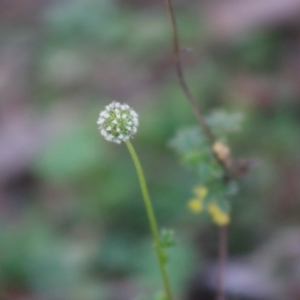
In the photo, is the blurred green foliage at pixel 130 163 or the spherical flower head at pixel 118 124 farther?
the blurred green foliage at pixel 130 163

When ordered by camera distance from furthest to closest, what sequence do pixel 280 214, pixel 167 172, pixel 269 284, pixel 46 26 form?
pixel 46 26 < pixel 167 172 < pixel 280 214 < pixel 269 284

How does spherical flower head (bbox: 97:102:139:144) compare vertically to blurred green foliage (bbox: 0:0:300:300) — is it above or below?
below

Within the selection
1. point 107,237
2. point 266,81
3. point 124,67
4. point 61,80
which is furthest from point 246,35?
point 107,237

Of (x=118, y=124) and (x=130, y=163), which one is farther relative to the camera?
(x=130, y=163)

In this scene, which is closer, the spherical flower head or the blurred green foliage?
the spherical flower head

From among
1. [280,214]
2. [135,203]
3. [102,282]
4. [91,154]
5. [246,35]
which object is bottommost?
[102,282]

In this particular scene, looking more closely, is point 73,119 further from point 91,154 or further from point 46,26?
point 46,26

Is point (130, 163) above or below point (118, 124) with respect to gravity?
above

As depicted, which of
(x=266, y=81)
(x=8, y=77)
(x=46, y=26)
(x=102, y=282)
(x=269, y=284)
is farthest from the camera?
(x=46, y=26)
